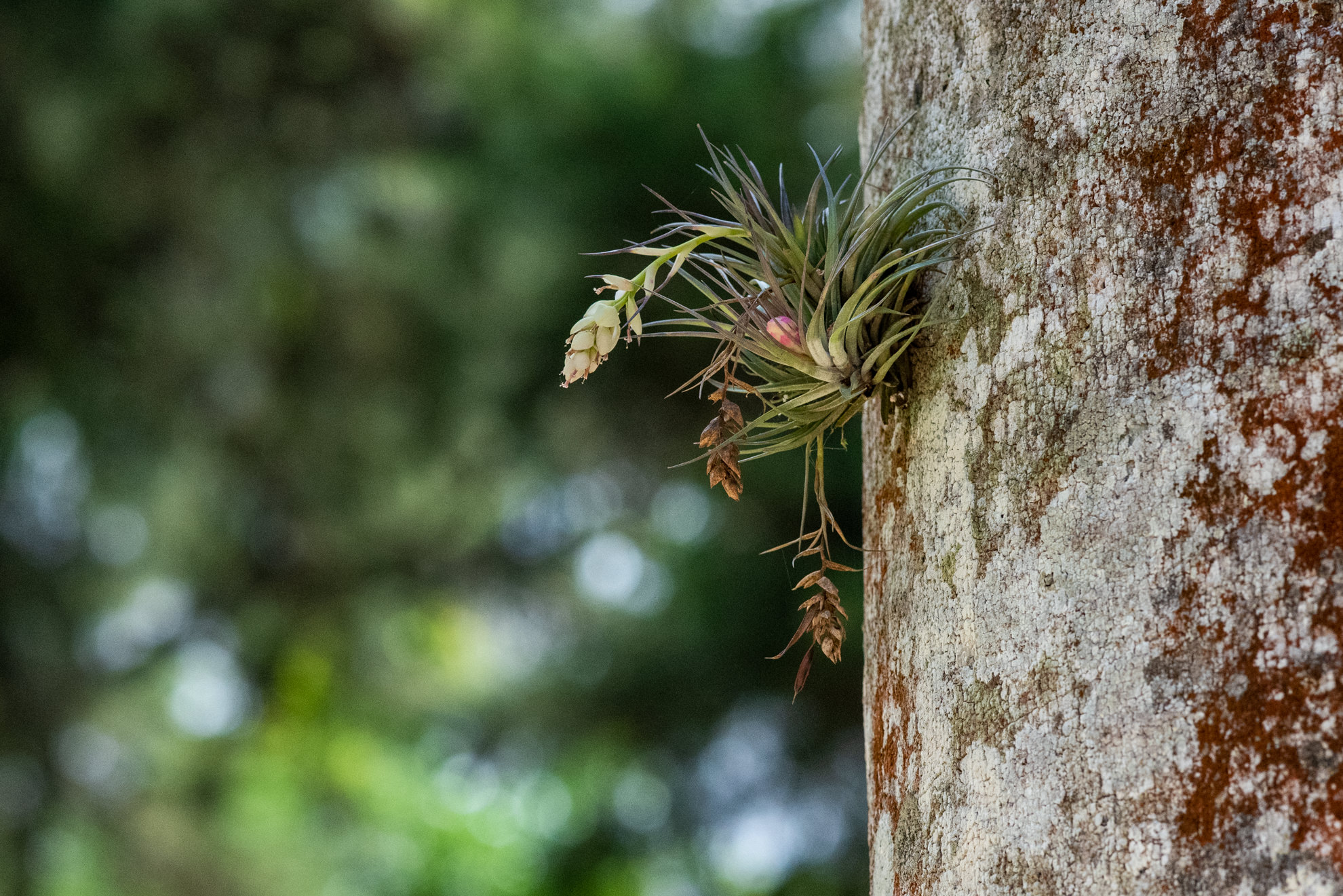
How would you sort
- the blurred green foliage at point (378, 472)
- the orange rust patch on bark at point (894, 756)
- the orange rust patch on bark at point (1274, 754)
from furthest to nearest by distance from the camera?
the blurred green foliage at point (378, 472), the orange rust patch on bark at point (894, 756), the orange rust patch on bark at point (1274, 754)

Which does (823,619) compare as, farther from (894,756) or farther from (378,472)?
(378,472)

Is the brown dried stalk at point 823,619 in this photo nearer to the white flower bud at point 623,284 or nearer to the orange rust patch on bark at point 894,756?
the orange rust patch on bark at point 894,756

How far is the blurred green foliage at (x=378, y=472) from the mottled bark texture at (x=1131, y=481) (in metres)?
2.67

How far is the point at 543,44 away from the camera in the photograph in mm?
4324

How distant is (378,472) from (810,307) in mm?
4326

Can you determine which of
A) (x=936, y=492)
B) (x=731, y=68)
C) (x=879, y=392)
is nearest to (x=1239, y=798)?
(x=936, y=492)

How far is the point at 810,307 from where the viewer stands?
0.89 metres

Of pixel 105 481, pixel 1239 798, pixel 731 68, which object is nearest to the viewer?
pixel 1239 798

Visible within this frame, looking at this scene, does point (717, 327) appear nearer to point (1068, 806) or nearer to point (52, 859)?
point (1068, 806)

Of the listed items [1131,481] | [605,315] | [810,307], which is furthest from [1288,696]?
[605,315]

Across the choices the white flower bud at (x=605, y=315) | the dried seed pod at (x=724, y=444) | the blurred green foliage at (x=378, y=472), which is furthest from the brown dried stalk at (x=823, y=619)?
the blurred green foliage at (x=378, y=472)

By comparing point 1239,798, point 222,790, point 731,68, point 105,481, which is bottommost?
point 1239,798

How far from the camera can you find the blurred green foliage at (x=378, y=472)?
3.91 meters

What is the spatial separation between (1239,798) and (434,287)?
168 inches
